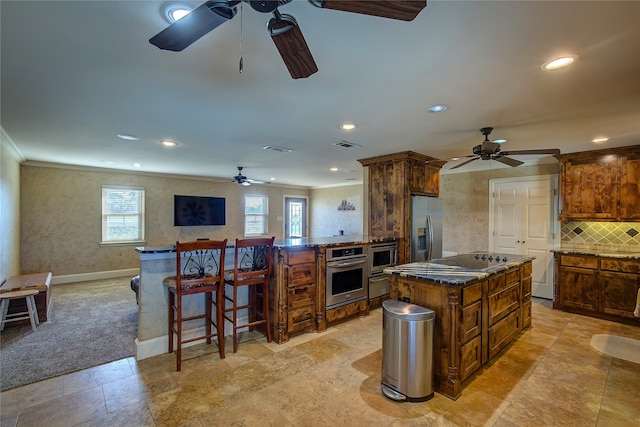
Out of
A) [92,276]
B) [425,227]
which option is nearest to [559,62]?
[425,227]

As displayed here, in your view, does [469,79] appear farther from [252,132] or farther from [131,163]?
[131,163]

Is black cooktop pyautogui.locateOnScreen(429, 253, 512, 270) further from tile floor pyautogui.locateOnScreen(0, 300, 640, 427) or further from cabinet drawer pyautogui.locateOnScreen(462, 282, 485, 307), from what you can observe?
tile floor pyautogui.locateOnScreen(0, 300, 640, 427)

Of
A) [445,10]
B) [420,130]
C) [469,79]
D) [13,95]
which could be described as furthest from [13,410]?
[420,130]

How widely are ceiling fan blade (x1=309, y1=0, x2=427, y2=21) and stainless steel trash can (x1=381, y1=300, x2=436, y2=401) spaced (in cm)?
195

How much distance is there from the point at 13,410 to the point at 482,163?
21.7 feet

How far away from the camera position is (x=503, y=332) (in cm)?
296

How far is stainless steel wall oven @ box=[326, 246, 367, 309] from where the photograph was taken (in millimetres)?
3648

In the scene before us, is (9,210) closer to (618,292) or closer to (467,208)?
(467,208)

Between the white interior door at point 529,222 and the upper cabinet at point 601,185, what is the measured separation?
456 millimetres

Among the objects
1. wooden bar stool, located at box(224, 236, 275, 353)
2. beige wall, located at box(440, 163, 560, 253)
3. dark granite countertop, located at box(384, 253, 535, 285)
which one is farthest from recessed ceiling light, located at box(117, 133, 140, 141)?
beige wall, located at box(440, 163, 560, 253)

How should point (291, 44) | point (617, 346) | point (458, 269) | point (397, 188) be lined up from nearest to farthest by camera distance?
point (291, 44) < point (458, 269) < point (617, 346) < point (397, 188)

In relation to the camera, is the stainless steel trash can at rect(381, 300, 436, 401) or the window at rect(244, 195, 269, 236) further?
the window at rect(244, 195, 269, 236)

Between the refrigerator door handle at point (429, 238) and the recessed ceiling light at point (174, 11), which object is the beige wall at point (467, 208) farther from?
the recessed ceiling light at point (174, 11)

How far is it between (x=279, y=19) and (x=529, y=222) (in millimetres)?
→ 5734
